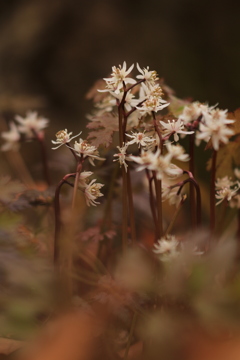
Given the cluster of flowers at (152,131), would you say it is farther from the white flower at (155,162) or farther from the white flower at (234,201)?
the white flower at (234,201)

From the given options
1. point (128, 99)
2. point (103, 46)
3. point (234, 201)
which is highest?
point (103, 46)

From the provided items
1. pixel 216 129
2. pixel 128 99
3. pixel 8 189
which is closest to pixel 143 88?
pixel 128 99

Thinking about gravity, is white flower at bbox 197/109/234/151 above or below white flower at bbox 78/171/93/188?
above

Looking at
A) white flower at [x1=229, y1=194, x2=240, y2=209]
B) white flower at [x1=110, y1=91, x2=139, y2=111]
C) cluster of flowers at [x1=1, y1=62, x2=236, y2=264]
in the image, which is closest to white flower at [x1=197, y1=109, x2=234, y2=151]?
cluster of flowers at [x1=1, y1=62, x2=236, y2=264]

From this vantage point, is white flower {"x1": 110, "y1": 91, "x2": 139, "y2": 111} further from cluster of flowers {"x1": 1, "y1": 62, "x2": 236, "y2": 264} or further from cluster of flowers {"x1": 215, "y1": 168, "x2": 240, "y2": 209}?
cluster of flowers {"x1": 215, "y1": 168, "x2": 240, "y2": 209}

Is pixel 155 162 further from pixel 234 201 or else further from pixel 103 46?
pixel 103 46

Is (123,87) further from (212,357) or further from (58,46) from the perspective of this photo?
(58,46)

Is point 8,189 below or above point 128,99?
below

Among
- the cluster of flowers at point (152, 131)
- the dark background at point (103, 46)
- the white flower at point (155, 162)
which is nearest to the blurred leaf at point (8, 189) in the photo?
the cluster of flowers at point (152, 131)

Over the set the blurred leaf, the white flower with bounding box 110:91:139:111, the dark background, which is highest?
the dark background
